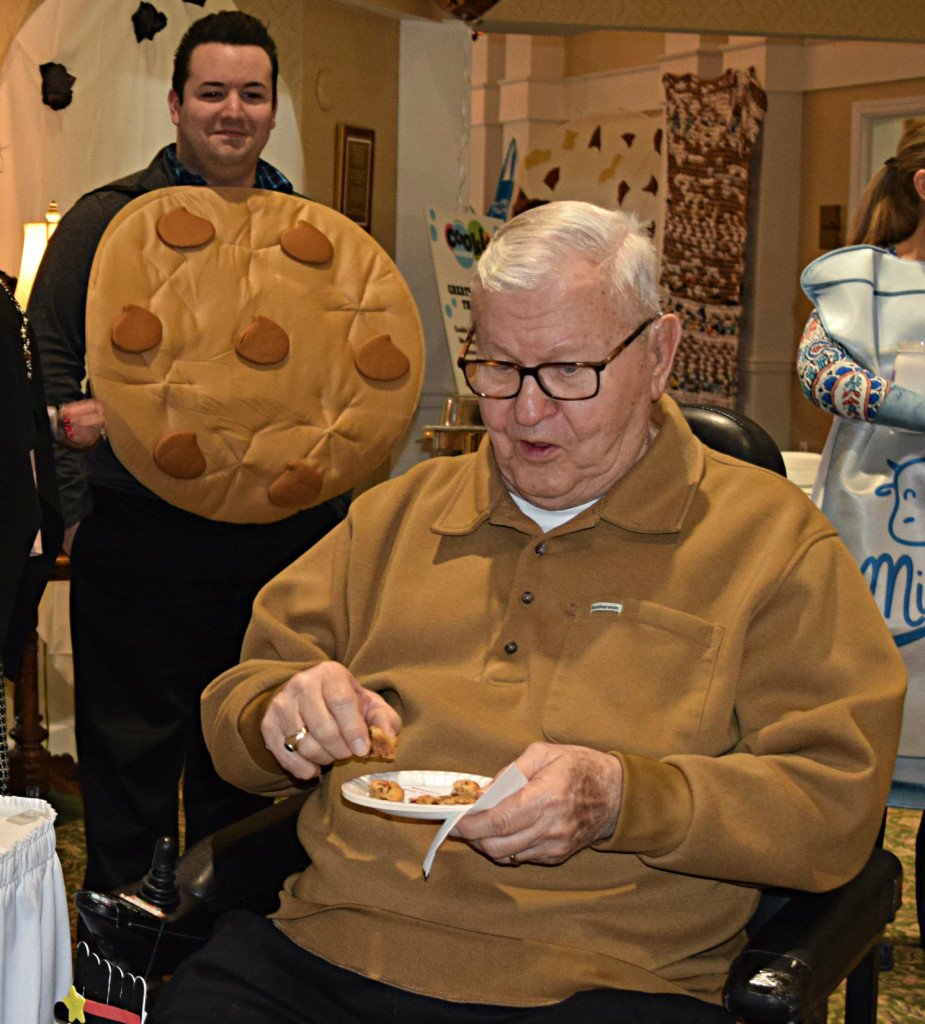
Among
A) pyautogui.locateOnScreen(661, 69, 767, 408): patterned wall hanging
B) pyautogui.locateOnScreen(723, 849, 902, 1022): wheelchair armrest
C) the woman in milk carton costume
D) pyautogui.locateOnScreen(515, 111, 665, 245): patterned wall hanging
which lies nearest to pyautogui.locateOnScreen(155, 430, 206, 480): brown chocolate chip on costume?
the woman in milk carton costume

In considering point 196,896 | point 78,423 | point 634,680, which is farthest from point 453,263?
point 196,896

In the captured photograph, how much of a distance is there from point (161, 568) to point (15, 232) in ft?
5.39

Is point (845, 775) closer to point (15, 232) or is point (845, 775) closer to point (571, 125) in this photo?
point (15, 232)

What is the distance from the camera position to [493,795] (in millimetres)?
1154

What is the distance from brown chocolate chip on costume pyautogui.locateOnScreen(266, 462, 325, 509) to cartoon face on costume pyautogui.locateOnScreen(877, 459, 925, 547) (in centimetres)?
107

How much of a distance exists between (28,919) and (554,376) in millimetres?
811

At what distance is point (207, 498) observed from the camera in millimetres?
2375

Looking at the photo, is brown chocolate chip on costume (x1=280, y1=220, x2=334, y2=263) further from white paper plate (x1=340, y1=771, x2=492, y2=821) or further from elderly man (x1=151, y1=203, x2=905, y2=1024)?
white paper plate (x1=340, y1=771, x2=492, y2=821)

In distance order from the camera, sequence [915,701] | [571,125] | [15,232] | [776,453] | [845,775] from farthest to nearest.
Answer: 1. [571,125]
2. [15,232]
3. [915,701]
4. [776,453]
5. [845,775]

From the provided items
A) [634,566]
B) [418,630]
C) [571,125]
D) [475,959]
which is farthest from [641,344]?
[571,125]

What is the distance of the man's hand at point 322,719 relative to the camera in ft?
4.35

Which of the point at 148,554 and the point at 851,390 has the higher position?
the point at 851,390

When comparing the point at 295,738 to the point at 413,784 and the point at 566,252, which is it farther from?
the point at 566,252

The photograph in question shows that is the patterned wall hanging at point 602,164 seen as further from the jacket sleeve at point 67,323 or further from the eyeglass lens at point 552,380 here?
the eyeglass lens at point 552,380
